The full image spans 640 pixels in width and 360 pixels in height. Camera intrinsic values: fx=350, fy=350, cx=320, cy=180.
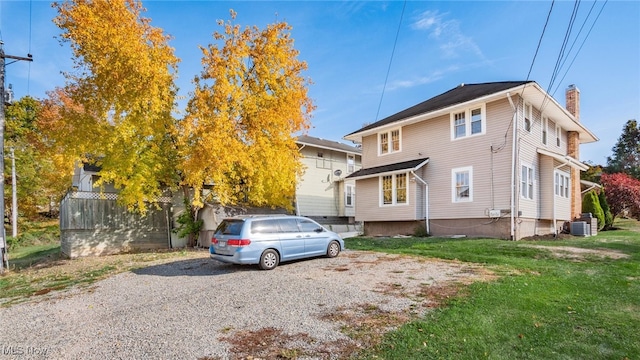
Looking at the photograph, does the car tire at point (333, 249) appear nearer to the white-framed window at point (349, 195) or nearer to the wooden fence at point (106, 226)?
the wooden fence at point (106, 226)

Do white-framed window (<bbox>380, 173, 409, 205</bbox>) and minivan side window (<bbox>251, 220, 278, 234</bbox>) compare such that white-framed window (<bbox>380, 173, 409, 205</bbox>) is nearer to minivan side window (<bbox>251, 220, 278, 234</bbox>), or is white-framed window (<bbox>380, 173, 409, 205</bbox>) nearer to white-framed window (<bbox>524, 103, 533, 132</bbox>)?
white-framed window (<bbox>524, 103, 533, 132</bbox>)

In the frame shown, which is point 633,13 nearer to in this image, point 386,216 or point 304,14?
point 304,14

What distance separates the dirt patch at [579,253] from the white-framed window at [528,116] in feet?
20.7

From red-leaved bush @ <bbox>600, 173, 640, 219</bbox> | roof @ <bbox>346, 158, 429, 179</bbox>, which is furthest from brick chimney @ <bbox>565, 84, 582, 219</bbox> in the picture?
roof @ <bbox>346, 158, 429, 179</bbox>

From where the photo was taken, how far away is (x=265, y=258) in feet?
30.9

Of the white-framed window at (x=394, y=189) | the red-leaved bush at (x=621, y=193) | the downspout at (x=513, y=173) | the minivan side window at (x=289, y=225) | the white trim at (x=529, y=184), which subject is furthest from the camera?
the red-leaved bush at (x=621, y=193)

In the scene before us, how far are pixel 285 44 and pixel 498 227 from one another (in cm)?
1192

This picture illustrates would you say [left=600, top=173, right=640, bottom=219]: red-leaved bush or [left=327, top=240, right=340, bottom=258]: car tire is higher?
[left=600, top=173, right=640, bottom=219]: red-leaved bush

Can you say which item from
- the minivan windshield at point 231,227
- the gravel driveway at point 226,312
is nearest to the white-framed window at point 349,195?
the gravel driveway at point 226,312

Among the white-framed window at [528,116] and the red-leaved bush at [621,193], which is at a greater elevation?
the white-framed window at [528,116]

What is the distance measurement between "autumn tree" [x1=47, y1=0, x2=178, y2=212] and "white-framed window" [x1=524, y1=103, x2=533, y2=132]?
15.3 m

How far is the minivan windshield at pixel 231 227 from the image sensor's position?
371 inches

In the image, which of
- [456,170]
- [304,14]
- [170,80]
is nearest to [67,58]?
[170,80]

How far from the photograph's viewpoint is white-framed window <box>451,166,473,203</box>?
16078 millimetres
